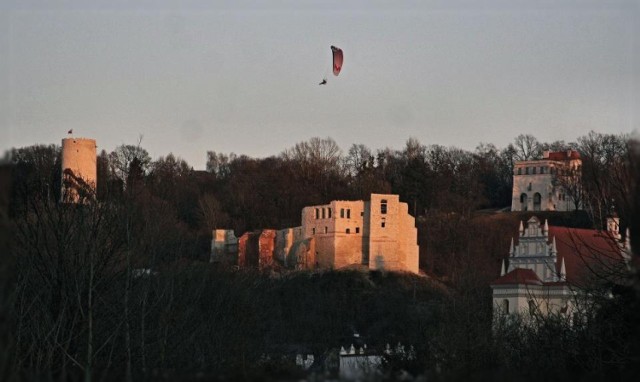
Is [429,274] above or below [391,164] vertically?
below

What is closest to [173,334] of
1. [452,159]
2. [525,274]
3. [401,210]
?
[525,274]

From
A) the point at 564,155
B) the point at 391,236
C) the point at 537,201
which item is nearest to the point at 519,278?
the point at 391,236

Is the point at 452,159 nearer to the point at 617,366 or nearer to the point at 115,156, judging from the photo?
the point at 115,156

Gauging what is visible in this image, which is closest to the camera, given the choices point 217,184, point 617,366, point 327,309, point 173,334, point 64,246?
point 617,366

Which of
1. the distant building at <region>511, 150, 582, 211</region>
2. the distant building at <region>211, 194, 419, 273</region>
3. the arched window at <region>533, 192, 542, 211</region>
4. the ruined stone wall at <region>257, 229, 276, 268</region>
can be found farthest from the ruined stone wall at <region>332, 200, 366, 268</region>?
the arched window at <region>533, 192, 542, 211</region>

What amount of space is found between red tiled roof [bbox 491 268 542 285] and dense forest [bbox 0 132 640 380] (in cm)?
152

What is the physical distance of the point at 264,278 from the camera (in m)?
87.6

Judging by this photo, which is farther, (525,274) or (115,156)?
(115,156)

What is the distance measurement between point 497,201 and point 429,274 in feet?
78.3

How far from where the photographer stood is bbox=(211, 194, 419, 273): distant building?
10062 centimetres

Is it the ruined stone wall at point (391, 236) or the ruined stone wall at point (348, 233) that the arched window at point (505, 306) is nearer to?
the ruined stone wall at point (391, 236)

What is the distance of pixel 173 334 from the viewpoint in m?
32.2

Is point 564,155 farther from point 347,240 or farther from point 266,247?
point 266,247

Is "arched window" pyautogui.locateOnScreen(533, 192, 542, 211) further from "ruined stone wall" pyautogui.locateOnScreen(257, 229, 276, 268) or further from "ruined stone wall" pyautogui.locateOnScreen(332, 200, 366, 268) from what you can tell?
"ruined stone wall" pyautogui.locateOnScreen(257, 229, 276, 268)
